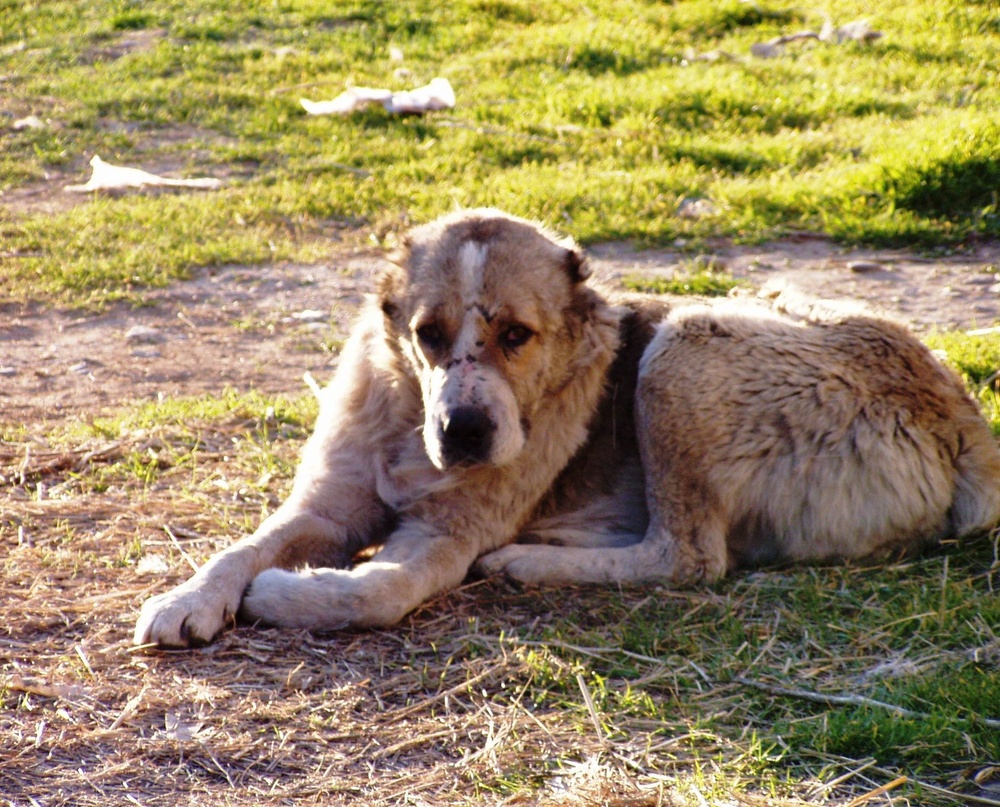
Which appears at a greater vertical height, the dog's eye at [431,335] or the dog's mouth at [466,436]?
the dog's eye at [431,335]

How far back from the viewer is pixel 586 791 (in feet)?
9.14

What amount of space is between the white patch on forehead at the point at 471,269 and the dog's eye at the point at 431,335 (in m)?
0.14

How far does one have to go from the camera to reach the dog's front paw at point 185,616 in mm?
3477

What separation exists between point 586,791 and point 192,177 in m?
7.36

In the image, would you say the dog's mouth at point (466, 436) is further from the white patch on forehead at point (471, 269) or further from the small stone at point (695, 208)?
the small stone at point (695, 208)

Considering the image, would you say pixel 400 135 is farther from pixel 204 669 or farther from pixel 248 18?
pixel 204 669

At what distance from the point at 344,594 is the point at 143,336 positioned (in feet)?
11.0

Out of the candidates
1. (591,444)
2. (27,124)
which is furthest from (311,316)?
(27,124)

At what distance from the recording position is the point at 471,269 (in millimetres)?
4012

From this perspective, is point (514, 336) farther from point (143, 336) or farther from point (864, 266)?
point (864, 266)

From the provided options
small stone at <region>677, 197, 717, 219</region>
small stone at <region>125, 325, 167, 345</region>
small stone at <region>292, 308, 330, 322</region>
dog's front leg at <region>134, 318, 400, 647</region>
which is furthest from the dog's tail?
small stone at <region>125, 325, 167, 345</region>

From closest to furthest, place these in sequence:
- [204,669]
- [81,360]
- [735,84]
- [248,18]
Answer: [204,669]
[81,360]
[735,84]
[248,18]

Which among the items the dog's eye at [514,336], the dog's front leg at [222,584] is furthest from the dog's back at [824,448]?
the dog's front leg at [222,584]

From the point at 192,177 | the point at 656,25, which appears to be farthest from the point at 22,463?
the point at 656,25
